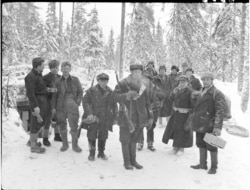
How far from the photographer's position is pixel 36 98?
5.54 metres

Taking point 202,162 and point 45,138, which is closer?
point 202,162

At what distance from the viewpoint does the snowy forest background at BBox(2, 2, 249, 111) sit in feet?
43.0

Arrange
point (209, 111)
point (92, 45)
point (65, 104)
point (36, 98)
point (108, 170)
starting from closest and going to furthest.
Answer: point (108, 170), point (209, 111), point (36, 98), point (65, 104), point (92, 45)

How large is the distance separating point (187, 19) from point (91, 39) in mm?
11750

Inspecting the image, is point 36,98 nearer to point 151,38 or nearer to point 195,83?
point 195,83

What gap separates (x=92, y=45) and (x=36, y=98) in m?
18.6

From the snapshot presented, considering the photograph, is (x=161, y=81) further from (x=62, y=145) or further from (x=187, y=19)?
(x=187, y=19)

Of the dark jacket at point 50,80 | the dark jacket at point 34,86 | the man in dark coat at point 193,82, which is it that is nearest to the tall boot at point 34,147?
the dark jacket at point 34,86

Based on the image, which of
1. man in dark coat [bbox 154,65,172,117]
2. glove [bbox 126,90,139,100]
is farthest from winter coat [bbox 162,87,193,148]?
man in dark coat [bbox 154,65,172,117]

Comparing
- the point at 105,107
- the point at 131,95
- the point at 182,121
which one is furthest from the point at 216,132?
the point at 105,107

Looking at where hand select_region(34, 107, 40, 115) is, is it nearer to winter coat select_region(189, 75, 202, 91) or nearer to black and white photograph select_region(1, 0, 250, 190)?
black and white photograph select_region(1, 0, 250, 190)

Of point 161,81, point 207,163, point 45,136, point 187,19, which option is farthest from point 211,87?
point 187,19

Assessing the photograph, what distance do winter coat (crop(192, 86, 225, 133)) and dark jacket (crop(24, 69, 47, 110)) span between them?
3.45 metres

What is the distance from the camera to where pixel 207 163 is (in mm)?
5664
